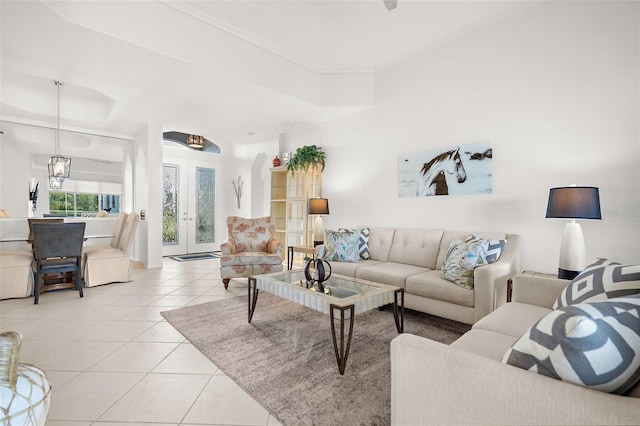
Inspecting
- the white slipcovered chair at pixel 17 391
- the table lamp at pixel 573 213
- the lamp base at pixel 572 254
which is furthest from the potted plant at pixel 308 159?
the white slipcovered chair at pixel 17 391

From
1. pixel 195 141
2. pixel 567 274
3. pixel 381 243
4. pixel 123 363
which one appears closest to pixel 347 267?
pixel 381 243

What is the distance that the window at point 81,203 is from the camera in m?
5.12

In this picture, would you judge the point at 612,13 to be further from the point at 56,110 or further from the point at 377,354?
the point at 56,110

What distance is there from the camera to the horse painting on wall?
3453 millimetres

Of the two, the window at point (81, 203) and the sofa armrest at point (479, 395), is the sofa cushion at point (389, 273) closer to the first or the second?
the sofa armrest at point (479, 395)

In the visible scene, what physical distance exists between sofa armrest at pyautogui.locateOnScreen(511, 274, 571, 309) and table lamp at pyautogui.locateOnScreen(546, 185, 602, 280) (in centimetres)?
64

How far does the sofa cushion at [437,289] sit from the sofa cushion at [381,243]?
2.69 ft

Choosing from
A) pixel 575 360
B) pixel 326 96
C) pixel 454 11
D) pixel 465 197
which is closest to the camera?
pixel 575 360

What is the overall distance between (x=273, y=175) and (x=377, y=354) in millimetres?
4514

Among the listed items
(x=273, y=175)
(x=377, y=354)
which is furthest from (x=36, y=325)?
(x=273, y=175)

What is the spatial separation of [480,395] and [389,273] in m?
2.28

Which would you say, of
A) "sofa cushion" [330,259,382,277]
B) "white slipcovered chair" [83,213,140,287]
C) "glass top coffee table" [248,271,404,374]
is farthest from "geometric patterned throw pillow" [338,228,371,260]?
"white slipcovered chair" [83,213,140,287]

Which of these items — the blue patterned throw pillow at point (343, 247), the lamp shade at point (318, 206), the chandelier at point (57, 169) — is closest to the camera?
the blue patterned throw pillow at point (343, 247)

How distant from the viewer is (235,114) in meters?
5.11
